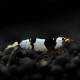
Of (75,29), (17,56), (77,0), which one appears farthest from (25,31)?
(17,56)

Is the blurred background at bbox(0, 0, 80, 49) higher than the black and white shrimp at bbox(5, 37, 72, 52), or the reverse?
the blurred background at bbox(0, 0, 80, 49)

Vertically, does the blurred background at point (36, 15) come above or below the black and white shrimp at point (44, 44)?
above

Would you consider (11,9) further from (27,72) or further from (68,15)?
(27,72)

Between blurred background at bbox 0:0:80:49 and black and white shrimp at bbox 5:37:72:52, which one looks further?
blurred background at bbox 0:0:80:49

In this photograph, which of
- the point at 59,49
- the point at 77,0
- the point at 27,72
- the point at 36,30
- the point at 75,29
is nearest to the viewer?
the point at 27,72

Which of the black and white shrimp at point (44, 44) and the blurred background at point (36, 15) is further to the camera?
the blurred background at point (36, 15)

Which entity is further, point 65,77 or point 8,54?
point 8,54

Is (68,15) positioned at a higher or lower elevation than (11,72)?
higher

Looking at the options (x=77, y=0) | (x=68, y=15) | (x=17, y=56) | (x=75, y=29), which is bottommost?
(x=17, y=56)
